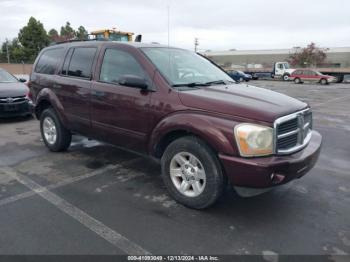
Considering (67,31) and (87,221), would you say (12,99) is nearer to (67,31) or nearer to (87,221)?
(87,221)

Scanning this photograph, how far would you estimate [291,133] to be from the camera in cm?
349

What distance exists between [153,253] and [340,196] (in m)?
2.61

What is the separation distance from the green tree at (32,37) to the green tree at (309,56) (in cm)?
4271

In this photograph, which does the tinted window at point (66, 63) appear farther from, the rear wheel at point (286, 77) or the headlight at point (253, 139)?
the rear wheel at point (286, 77)

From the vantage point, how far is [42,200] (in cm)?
393

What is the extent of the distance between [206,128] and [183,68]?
1.31 meters

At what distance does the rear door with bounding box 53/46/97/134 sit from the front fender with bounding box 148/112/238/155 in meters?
1.62

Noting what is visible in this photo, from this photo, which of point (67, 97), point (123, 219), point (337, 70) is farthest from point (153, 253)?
point (337, 70)

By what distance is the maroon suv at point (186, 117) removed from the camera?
325 centimetres

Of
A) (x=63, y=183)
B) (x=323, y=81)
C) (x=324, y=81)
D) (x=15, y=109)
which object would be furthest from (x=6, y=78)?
(x=323, y=81)

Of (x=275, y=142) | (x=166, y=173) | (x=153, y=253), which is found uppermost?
(x=275, y=142)

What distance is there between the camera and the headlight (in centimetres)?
319

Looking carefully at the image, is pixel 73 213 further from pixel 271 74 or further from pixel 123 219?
pixel 271 74

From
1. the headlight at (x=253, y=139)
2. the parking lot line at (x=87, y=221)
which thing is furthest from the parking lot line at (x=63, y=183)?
the headlight at (x=253, y=139)
